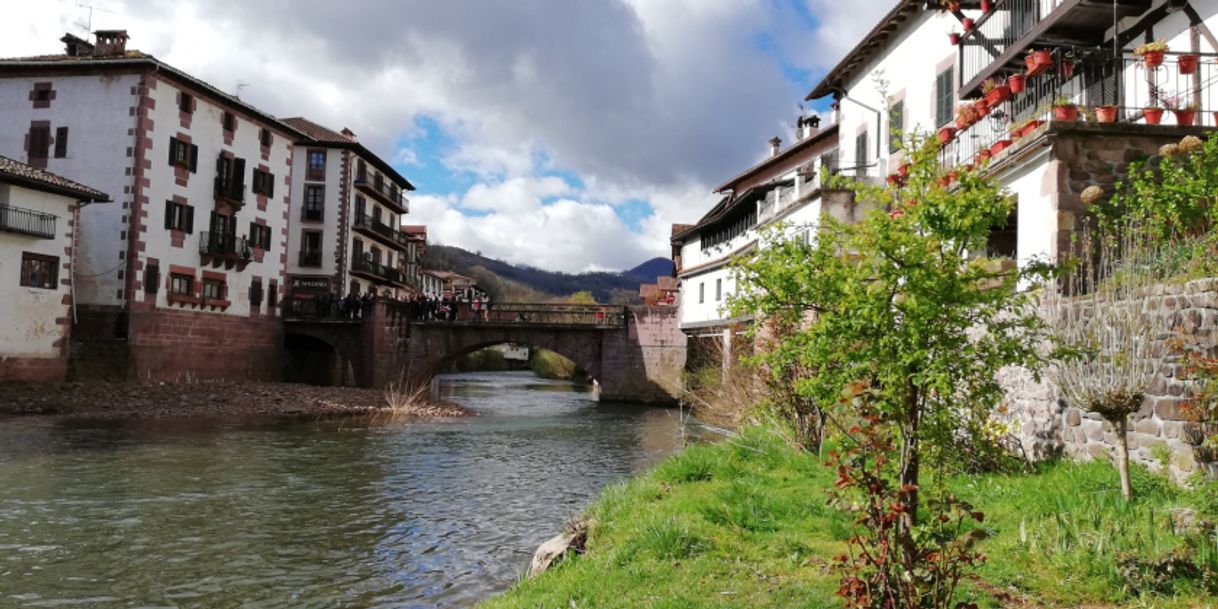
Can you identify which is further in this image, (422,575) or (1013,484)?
(422,575)

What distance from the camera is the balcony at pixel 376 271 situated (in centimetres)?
5206

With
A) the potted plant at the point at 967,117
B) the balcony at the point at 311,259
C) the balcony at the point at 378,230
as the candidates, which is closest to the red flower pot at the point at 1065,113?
the potted plant at the point at 967,117

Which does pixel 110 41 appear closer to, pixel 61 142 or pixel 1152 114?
pixel 61 142

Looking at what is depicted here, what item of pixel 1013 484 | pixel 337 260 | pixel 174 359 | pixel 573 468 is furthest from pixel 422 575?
pixel 337 260

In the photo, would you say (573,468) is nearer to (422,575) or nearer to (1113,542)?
(422,575)

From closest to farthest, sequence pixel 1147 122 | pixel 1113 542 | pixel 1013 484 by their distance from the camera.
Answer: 1. pixel 1113 542
2. pixel 1013 484
3. pixel 1147 122

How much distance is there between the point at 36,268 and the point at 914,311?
3169cm

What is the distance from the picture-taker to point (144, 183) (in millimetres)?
33281

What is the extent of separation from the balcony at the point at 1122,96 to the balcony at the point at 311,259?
41557 millimetres

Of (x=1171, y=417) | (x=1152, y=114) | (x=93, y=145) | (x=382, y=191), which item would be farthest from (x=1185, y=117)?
(x=382, y=191)

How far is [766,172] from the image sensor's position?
40.4 m

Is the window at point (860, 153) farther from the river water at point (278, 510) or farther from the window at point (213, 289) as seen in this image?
the window at point (213, 289)

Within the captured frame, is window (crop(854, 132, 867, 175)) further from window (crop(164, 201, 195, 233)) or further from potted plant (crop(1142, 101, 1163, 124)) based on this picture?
window (crop(164, 201, 195, 233))

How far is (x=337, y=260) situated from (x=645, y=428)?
2755 centimetres
